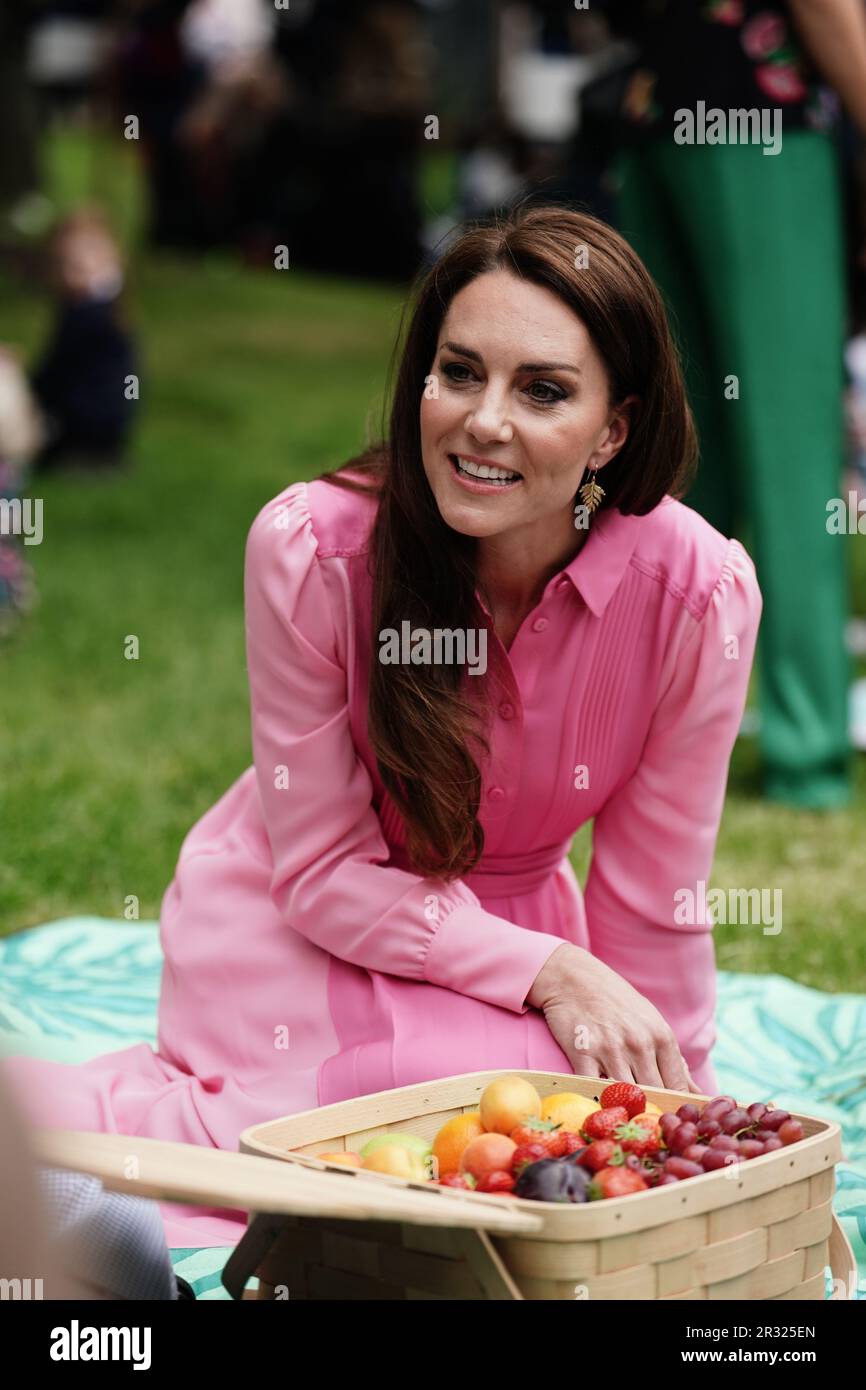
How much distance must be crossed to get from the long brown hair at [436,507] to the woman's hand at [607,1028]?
9.8 inches

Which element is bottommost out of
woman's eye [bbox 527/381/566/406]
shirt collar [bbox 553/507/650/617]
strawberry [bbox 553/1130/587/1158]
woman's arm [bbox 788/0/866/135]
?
strawberry [bbox 553/1130/587/1158]

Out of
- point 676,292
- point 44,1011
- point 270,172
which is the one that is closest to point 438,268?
point 44,1011

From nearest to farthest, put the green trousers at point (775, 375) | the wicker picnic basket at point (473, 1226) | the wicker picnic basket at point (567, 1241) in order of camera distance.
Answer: the wicker picnic basket at point (473, 1226)
the wicker picnic basket at point (567, 1241)
the green trousers at point (775, 375)

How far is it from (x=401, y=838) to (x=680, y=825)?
422 mm

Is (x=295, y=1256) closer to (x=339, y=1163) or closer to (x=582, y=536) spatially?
(x=339, y=1163)

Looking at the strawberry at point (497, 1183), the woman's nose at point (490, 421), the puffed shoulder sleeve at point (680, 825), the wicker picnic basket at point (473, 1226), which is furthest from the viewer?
the puffed shoulder sleeve at point (680, 825)

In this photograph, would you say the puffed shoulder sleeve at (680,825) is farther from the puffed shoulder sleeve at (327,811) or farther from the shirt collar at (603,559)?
the puffed shoulder sleeve at (327,811)

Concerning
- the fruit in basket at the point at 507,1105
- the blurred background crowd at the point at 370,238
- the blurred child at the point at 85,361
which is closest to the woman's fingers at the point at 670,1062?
the fruit in basket at the point at 507,1105

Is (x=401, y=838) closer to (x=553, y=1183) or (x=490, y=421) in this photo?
(x=490, y=421)

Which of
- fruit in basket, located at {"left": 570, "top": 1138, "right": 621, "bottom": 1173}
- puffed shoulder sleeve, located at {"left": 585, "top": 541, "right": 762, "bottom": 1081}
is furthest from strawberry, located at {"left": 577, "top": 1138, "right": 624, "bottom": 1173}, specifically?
puffed shoulder sleeve, located at {"left": 585, "top": 541, "right": 762, "bottom": 1081}

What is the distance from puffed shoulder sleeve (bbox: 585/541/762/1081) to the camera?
2.95 metres

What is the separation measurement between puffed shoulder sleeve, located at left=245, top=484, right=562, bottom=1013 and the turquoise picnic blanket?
24.2 inches

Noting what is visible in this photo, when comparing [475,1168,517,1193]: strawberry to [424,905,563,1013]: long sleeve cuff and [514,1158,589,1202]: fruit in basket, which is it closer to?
[514,1158,589,1202]: fruit in basket

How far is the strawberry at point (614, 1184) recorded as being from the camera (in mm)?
2223
